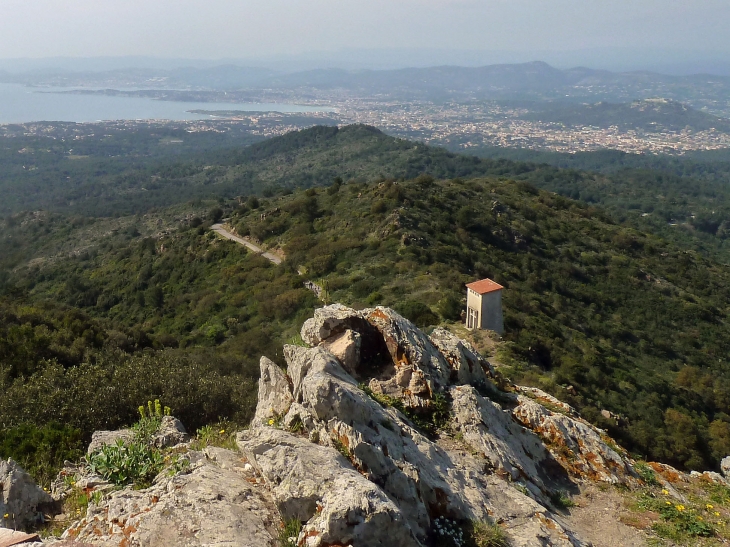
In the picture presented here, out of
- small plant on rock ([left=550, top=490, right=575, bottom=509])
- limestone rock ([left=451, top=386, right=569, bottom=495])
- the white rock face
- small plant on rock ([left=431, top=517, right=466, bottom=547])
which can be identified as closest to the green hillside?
the white rock face

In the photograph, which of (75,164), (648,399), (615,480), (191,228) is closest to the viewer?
(615,480)

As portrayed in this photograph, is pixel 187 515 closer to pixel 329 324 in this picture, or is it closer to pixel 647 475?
pixel 329 324

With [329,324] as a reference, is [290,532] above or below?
below

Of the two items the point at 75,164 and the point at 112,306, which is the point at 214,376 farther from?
the point at 75,164

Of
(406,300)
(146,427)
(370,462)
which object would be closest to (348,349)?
(370,462)

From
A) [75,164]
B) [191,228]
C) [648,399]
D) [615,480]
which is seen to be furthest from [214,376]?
[75,164]

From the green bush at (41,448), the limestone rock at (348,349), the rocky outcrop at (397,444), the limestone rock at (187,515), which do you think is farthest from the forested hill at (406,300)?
the limestone rock at (187,515)
